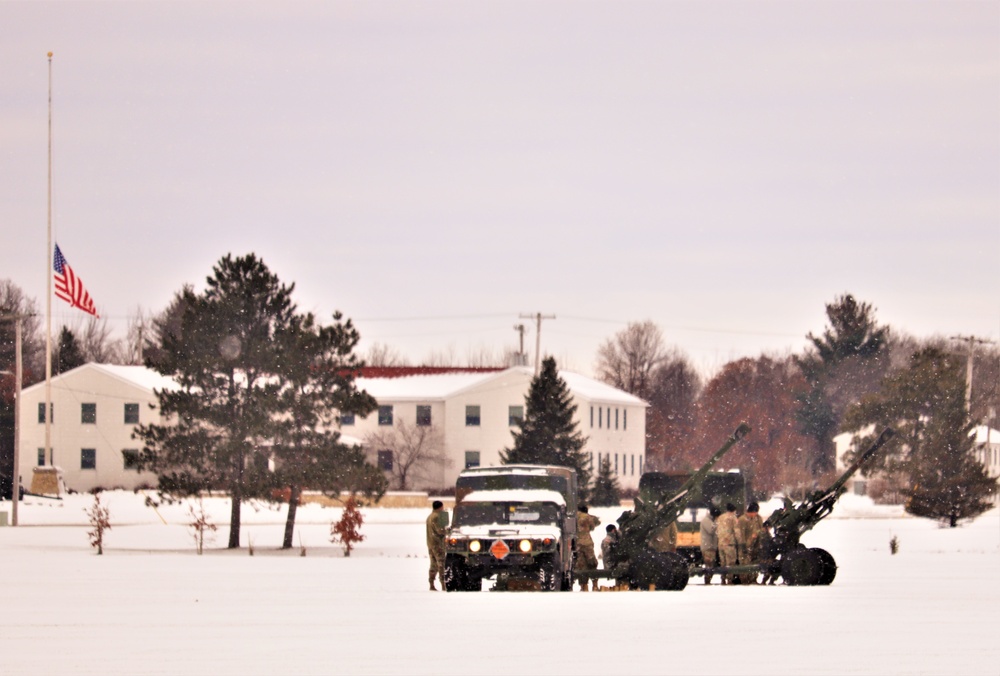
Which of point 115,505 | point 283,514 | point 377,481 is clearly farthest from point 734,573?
point 115,505

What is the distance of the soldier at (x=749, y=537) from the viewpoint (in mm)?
28156

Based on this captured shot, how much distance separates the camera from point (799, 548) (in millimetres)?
28047

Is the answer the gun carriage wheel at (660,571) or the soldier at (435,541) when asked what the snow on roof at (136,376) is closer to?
the soldier at (435,541)

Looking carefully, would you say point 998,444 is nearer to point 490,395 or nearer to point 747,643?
point 490,395

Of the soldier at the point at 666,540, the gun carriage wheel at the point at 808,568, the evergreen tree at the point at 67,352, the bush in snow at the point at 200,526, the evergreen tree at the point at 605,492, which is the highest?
the evergreen tree at the point at 67,352

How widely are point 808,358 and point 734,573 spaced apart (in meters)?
84.9

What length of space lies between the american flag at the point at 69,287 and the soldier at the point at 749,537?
144 feet

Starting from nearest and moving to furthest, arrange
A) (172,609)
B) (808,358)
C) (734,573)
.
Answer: (172,609) < (734,573) < (808,358)

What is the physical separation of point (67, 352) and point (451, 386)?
29632mm

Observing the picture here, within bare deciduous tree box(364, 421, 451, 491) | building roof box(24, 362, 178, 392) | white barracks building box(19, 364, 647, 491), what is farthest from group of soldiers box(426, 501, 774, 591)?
bare deciduous tree box(364, 421, 451, 491)

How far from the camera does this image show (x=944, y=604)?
2389cm

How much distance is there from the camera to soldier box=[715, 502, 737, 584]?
28156mm

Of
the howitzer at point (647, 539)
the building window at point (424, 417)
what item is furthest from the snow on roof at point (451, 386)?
the howitzer at point (647, 539)

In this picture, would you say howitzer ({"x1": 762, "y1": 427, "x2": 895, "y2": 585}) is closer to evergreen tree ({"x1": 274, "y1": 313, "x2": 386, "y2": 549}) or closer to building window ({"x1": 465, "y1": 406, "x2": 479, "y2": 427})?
evergreen tree ({"x1": 274, "y1": 313, "x2": 386, "y2": 549})
